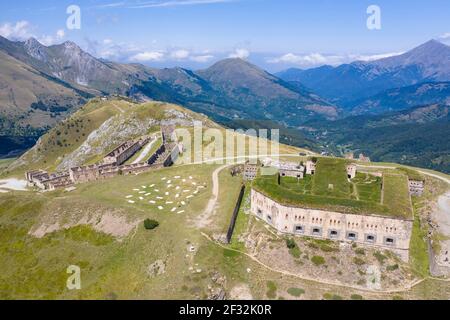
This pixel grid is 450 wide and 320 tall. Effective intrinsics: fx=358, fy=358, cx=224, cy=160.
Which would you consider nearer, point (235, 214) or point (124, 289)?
point (124, 289)

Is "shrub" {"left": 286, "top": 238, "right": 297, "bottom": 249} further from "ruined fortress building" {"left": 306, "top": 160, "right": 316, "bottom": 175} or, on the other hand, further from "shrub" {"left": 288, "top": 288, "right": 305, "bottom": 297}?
"ruined fortress building" {"left": 306, "top": 160, "right": 316, "bottom": 175}

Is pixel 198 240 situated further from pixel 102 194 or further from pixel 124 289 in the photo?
pixel 102 194

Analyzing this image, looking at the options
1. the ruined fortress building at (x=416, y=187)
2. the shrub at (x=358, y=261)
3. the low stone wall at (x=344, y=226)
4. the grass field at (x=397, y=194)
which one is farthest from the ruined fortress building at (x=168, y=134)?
the shrub at (x=358, y=261)

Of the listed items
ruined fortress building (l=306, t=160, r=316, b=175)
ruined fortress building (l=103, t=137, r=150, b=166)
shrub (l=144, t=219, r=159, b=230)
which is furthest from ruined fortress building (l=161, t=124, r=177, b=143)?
shrub (l=144, t=219, r=159, b=230)

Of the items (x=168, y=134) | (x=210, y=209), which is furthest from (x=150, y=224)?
(x=168, y=134)

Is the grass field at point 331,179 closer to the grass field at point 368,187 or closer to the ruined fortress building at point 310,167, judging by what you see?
the ruined fortress building at point 310,167

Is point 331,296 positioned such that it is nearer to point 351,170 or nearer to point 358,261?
point 358,261
